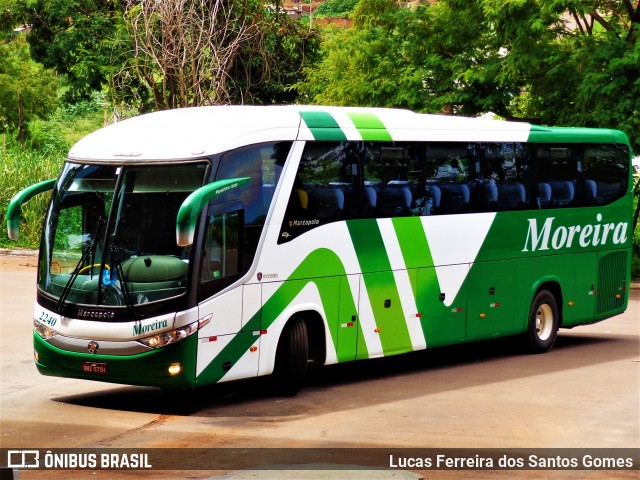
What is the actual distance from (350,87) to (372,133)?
518 inches

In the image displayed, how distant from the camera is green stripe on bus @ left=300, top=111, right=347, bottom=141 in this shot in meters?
15.0

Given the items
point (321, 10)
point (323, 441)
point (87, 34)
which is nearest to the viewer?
point (323, 441)

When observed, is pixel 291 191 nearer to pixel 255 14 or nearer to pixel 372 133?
pixel 372 133

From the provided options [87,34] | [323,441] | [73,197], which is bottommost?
[323,441]

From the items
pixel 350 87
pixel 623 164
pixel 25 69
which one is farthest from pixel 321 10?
pixel 623 164

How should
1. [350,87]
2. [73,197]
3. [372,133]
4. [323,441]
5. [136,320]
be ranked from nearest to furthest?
[323,441], [136,320], [73,197], [372,133], [350,87]

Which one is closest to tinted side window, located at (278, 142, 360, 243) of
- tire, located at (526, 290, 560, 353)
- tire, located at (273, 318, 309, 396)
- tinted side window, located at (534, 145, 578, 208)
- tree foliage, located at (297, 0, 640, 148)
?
tire, located at (273, 318, 309, 396)

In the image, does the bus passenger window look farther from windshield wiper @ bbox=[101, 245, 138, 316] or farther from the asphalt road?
the asphalt road

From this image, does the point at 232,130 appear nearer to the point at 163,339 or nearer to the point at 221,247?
the point at 221,247

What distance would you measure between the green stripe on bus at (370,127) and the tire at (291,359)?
2.65 m

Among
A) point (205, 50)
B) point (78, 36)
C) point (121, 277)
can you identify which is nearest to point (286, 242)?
point (121, 277)

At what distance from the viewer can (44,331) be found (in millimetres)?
13656

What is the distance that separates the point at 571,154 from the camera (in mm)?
19578

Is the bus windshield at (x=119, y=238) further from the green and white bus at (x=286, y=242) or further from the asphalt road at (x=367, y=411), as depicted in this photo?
the asphalt road at (x=367, y=411)
